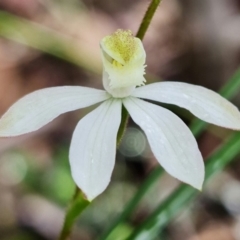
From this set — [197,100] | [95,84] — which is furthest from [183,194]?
[95,84]

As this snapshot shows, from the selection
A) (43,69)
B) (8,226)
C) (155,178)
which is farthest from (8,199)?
(155,178)

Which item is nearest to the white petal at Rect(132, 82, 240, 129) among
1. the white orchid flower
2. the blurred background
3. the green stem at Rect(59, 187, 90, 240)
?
the white orchid flower

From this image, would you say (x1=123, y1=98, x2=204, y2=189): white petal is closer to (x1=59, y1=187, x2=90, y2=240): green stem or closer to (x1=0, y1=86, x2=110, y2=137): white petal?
(x1=0, y1=86, x2=110, y2=137): white petal

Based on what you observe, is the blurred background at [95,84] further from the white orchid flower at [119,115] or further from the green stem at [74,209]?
the white orchid flower at [119,115]

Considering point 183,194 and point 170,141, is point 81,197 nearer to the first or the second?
point 170,141

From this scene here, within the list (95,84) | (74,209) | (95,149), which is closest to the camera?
(95,149)

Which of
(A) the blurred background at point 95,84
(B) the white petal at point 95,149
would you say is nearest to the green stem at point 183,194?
(B) the white petal at point 95,149

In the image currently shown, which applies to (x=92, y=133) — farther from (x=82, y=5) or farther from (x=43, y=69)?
(x=82, y=5)
